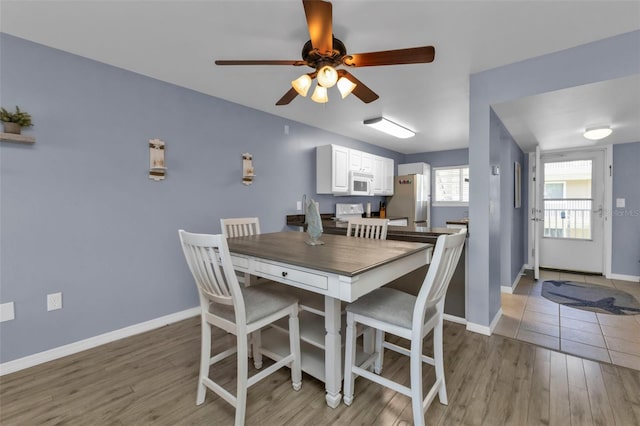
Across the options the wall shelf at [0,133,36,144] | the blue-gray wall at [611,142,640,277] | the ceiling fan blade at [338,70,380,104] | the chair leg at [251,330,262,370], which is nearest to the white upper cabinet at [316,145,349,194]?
the ceiling fan blade at [338,70,380,104]

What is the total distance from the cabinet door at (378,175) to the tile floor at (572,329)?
2520 mm

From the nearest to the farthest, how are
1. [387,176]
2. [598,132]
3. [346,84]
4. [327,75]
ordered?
1. [327,75]
2. [346,84]
3. [598,132]
4. [387,176]

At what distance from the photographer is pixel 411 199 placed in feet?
17.8

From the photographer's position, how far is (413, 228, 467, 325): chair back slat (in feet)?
4.26

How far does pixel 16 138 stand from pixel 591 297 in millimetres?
5606

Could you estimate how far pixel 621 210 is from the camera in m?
4.11

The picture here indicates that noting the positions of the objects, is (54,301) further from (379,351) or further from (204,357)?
(379,351)

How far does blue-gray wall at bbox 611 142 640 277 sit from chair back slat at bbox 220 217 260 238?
511cm

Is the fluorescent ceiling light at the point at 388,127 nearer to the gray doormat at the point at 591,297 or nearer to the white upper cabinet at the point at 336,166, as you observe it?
the white upper cabinet at the point at 336,166

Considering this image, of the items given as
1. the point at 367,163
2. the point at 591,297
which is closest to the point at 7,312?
the point at 367,163

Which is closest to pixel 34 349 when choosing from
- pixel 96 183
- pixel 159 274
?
pixel 159 274

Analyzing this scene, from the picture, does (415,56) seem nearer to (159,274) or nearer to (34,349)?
(159,274)

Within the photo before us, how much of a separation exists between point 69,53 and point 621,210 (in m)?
6.66

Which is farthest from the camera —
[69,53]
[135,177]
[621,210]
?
[621,210]
